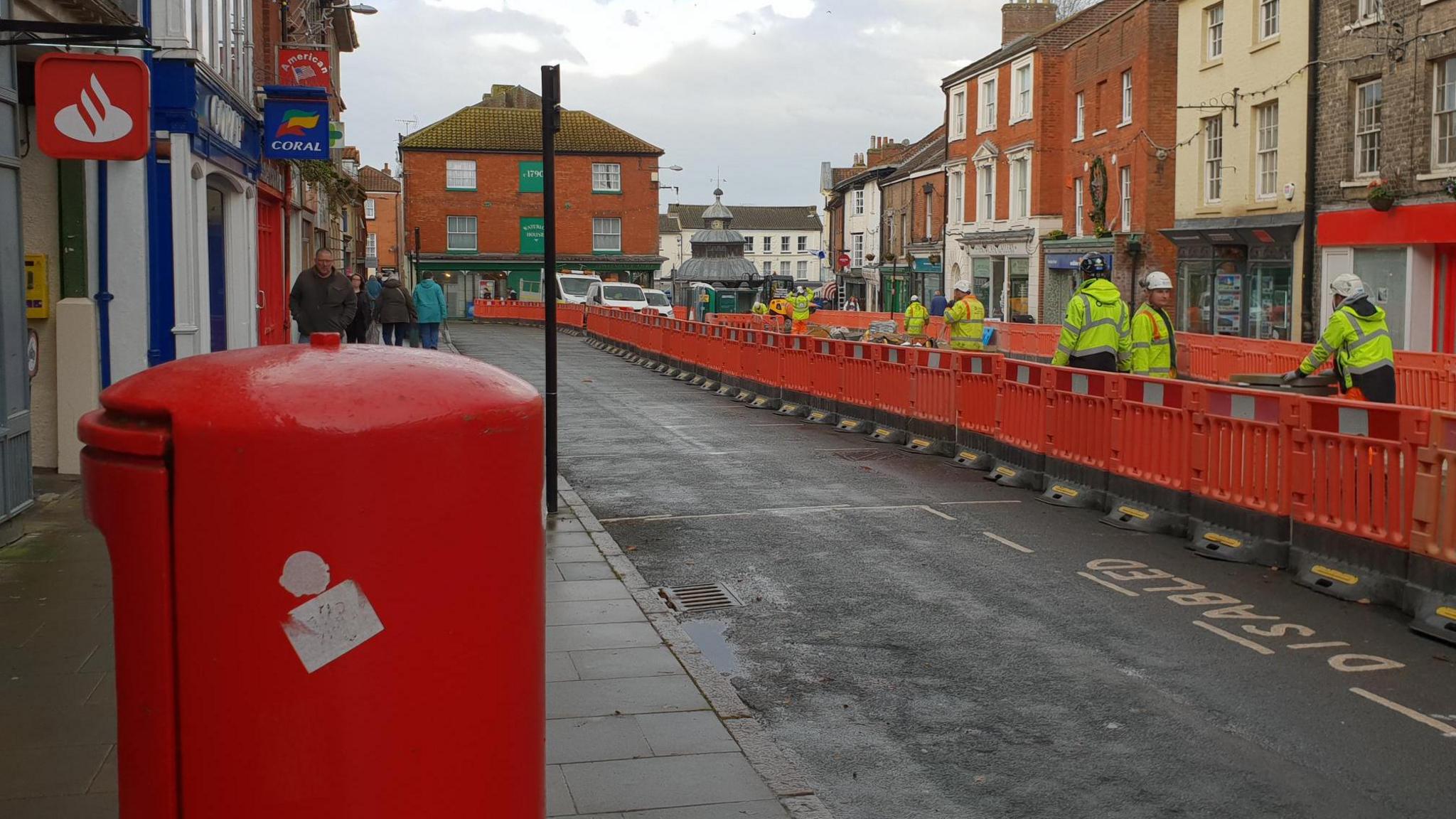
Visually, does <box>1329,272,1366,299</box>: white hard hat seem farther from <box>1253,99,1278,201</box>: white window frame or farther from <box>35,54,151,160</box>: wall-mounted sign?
<box>1253,99,1278,201</box>: white window frame

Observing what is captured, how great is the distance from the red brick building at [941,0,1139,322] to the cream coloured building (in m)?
10.3

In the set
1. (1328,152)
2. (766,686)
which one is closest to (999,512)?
(766,686)

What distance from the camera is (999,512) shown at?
11367 millimetres

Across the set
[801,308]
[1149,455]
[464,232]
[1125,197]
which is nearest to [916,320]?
[801,308]

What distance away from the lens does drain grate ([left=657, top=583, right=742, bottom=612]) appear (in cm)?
822

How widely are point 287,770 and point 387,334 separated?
81.6ft

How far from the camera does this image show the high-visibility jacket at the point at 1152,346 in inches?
483

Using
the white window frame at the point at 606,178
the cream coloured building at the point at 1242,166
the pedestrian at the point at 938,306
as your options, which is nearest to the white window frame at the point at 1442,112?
the cream coloured building at the point at 1242,166

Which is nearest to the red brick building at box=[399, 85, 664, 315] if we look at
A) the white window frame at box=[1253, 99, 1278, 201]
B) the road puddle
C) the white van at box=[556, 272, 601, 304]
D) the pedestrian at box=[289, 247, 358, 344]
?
the white van at box=[556, 272, 601, 304]

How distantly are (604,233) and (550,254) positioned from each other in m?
64.4

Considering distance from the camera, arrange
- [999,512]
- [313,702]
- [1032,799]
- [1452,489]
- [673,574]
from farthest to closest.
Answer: [999,512]
[673,574]
[1452,489]
[1032,799]
[313,702]

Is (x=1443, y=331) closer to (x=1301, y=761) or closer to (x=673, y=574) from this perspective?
(x=673, y=574)

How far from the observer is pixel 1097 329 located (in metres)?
12.7

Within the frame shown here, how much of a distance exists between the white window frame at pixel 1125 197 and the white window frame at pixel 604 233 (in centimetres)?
3799
